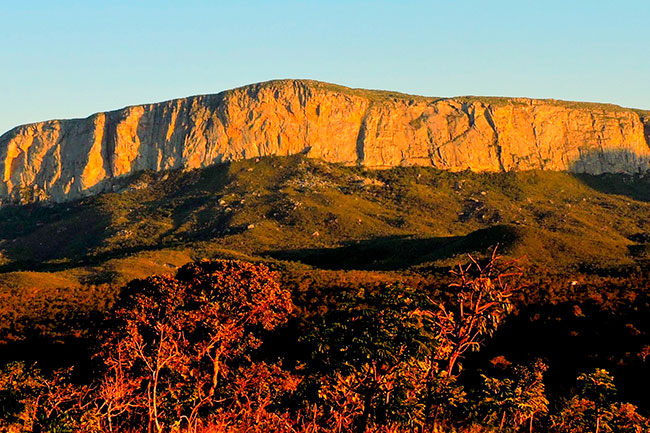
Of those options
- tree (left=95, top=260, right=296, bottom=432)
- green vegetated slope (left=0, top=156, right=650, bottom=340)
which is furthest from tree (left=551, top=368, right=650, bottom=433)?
green vegetated slope (left=0, top=156, right=650, bottom=340)

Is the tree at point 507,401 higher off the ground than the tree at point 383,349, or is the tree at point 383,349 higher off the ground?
the tree at point 383,349

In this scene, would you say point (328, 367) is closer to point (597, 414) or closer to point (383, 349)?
point (383, 349)

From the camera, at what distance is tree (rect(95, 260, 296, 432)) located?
39.2 m

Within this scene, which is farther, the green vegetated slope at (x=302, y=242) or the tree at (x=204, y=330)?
the green vegetated slope at (x=302, y=242)

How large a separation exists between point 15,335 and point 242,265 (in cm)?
3656

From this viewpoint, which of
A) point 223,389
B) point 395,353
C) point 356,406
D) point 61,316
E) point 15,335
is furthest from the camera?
point 61,316

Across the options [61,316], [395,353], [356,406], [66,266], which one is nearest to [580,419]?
[356,406]

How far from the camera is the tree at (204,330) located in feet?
128

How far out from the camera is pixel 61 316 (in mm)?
82938

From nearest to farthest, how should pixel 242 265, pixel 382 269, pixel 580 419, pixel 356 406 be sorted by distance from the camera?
pixel 356 406 → pixel 580 419 → pixel 242 265 → pixel 382 269

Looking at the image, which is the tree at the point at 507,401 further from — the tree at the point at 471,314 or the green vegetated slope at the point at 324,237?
the green vegetated slope at the point at 324,237

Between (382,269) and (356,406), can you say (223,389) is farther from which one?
(382,269)

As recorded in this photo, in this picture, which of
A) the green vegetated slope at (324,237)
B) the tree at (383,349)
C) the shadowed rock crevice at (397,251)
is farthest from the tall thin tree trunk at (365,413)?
the shadowed rock crevice at (397,251)

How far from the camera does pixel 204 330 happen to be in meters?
43.9
